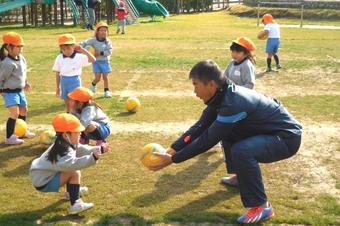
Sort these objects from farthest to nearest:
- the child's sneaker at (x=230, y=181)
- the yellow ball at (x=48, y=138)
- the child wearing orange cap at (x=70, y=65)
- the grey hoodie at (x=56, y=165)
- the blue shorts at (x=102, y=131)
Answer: the child wearing orange cap at (x=70, y=65)
the yellow ball at (x=48, y=138)
the blue shorts at (x=102, y=131)
the child's sneaker at (x=230, y=181)
the grey hoodie at (x=56, y=165)

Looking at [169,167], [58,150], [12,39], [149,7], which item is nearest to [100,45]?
[12,39]

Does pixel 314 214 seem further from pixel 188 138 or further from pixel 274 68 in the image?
pixel 274 68

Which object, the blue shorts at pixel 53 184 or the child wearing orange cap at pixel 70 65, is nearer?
the blue shorts at pixel 53 184

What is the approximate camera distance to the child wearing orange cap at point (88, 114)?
→ 6.07 m

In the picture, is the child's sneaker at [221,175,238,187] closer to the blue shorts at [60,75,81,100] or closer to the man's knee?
the man's knee

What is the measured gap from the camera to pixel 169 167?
641 centimetres

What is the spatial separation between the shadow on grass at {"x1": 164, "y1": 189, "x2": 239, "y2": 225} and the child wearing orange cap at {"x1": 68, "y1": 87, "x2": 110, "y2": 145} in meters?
1.78

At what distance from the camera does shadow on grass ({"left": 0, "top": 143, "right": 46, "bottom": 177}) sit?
20.6ft

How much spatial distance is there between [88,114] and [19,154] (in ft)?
5.03

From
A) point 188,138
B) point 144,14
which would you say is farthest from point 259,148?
point 144,14

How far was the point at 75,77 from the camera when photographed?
27.8 ft

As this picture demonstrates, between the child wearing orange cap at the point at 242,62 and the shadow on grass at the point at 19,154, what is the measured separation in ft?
10.1

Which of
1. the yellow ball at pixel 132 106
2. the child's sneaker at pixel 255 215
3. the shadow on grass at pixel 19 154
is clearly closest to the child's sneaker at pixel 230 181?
the child's sneaker at pixel 255 215

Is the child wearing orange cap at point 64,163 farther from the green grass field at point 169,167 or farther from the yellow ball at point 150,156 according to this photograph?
the yellow ball at point 150,156
